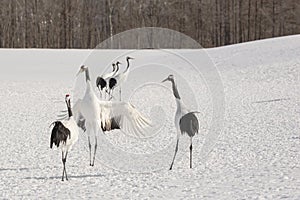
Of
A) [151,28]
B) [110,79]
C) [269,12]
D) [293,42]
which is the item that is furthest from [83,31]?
[110,79]

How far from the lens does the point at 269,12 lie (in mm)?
50688

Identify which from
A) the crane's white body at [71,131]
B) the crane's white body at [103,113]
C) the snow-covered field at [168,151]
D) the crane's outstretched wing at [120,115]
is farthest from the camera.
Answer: the crane's outstretched wing at [120,115]

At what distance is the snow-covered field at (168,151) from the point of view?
23.2ft

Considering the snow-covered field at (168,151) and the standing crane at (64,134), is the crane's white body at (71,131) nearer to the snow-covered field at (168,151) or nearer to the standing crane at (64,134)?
the standing crane at (64,134)

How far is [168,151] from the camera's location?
384 inches

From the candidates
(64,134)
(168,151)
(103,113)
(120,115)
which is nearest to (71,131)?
(64,134)

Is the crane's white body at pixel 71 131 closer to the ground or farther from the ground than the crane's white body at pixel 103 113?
closer to the ground

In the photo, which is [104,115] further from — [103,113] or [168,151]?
[168,151]

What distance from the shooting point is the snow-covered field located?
278 inches

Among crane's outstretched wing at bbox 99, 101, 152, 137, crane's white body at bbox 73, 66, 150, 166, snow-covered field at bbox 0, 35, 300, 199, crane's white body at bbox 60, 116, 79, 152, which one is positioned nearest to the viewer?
snow-covered field at bbox 0, 35, 300, 199

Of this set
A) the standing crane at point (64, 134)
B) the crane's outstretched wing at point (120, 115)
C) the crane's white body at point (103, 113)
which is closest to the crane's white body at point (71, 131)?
the standing crane at point (64, 134)

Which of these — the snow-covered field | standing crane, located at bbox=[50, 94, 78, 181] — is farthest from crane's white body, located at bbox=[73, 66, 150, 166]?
the snow-covered field

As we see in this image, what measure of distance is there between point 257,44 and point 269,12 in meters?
18.9

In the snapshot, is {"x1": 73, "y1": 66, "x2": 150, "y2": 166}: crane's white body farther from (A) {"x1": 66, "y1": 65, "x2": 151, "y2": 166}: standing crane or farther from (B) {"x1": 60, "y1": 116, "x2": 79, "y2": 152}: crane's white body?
(B) {"x1": 60, "y1": 116, "x2": 79, "y2": 152}: crane's white body
